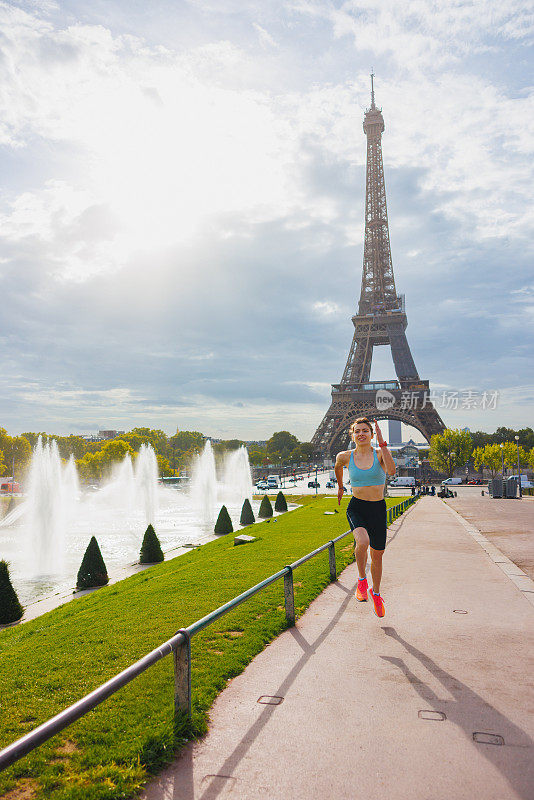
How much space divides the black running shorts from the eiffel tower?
78.5 m

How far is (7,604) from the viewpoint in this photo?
11.7 meters

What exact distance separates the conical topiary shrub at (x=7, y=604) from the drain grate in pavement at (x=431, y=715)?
1083 cm

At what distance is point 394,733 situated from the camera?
3.75m

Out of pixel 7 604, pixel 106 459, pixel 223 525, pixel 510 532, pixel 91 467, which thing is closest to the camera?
pixel 7 604

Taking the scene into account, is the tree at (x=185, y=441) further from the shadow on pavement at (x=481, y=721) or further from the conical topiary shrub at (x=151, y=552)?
the shadow on pavement at (x=481, y=721)

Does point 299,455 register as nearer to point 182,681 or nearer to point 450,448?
point 450,448

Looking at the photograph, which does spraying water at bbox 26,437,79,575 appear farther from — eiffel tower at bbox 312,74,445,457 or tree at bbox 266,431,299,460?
tree at bbox 266,431,299,460

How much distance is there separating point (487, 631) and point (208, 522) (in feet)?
83.6

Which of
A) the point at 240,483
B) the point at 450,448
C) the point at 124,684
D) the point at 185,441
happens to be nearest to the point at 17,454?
the point at 185,441

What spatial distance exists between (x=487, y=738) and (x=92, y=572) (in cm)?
1352

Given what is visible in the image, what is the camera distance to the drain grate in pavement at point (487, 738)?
3.61 m

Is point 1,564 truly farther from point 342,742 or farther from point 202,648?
point 342,742

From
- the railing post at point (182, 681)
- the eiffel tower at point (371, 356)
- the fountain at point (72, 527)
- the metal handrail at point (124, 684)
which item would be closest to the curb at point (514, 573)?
the metal handrail at point (124, 684)

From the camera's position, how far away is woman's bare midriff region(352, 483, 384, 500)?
6121 millimetres
